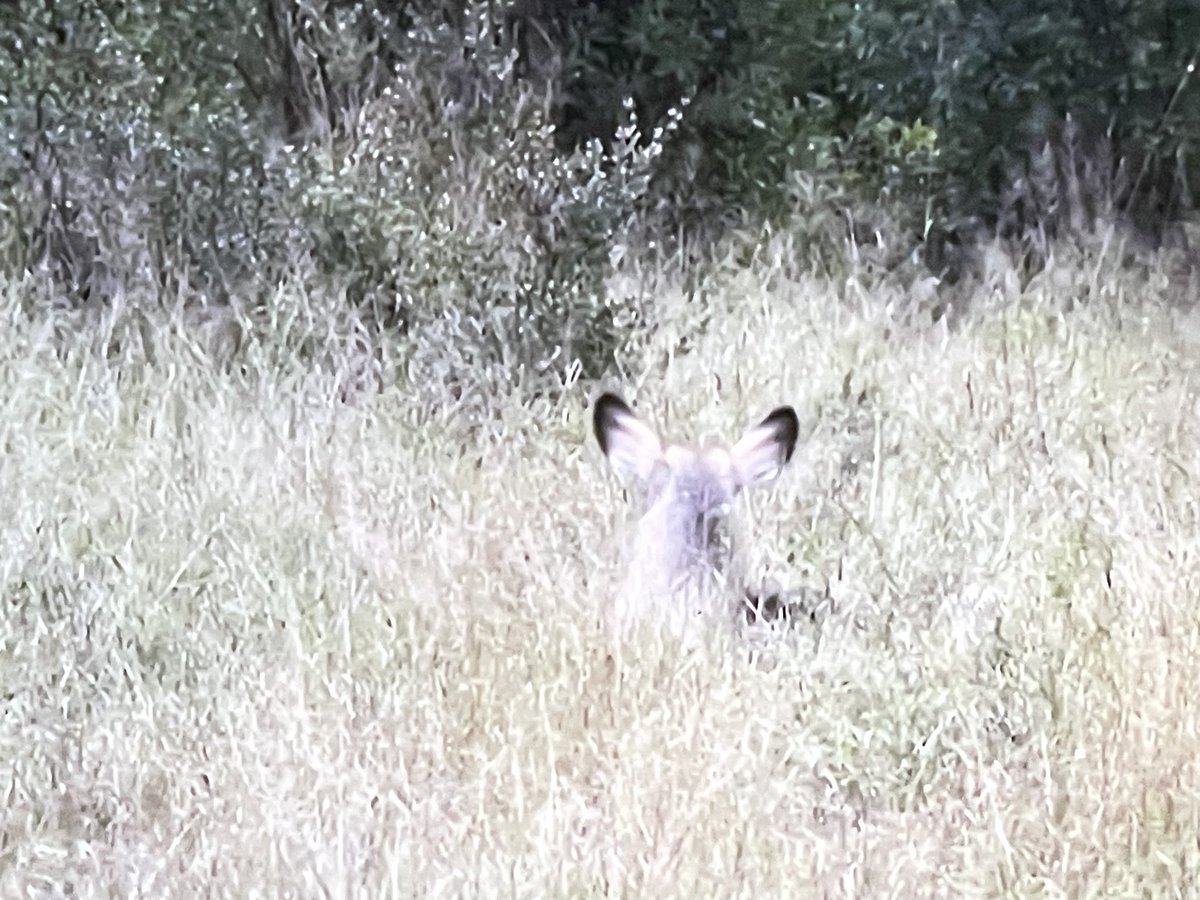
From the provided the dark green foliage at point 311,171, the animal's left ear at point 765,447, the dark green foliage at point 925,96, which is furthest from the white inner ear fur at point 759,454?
the dark green foliage at point 925,96

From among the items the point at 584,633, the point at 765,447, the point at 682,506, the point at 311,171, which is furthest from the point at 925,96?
the point at 584,633

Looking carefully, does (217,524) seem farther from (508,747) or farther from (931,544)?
(931,544)

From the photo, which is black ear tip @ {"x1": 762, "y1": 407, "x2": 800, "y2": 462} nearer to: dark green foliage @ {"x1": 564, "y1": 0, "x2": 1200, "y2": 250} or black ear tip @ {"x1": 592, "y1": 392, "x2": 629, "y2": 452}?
black ear tip @ {"x1": 592, "y1": 392, "x2": 629, "y2": 452}

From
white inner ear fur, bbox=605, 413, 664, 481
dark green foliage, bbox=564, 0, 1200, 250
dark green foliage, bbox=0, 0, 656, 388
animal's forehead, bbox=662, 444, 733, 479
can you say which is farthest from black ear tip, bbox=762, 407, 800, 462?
dark green foliage, bbox=564, 0, 1200, 250

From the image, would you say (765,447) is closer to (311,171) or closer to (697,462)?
(697,462)

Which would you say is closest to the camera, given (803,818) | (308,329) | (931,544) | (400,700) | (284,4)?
(803,818)

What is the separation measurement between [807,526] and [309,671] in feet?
3.89

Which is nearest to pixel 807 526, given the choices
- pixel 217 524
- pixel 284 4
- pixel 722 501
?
pixel 722 501

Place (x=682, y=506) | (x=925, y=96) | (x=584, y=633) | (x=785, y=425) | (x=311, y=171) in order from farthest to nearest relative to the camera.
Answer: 1. (x=925, y=96)
2. (x=311, y=171)
3. (x=785, y=425)
4. (x=682, y=506)
5. (x=584, y=633)

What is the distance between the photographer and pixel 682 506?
3584 mm

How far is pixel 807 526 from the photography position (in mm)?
3748

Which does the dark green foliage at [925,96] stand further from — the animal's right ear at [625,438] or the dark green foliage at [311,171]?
the animal's right ear at [625,438]

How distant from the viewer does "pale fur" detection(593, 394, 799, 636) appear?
3.34m

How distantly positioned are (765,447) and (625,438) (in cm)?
30
